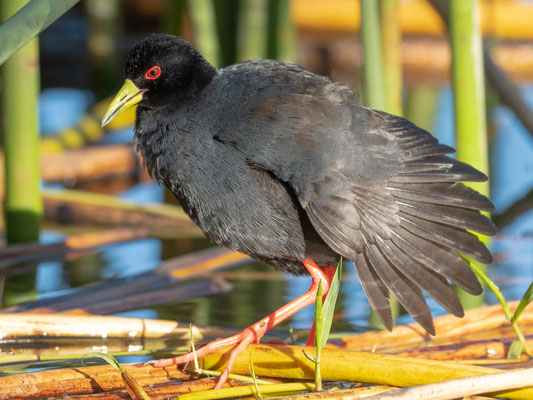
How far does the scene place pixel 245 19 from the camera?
19.4 feet

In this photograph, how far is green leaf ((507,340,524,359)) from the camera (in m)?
3.01

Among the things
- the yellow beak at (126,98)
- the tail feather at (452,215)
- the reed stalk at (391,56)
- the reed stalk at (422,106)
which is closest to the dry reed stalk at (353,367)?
the tail feather at (452,215)

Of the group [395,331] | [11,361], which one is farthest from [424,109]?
[11,361]

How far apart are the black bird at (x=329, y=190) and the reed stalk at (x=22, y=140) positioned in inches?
42.6

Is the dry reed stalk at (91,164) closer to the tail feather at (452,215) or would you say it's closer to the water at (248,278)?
the water at (248,278)

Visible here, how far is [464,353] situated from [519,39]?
18.8 feet

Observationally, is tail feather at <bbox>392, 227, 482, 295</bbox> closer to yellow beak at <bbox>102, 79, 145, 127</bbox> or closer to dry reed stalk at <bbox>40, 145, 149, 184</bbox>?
yellow beak at <bbox>102, 79, 145, 127</bbox>

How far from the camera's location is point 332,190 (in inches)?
117

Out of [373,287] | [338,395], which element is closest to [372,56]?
[373,287]

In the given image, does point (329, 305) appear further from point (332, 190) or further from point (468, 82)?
point (468, 82)

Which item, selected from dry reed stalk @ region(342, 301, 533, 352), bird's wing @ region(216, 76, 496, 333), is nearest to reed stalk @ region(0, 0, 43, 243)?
bird's wing @ region(216, 76, 496, 333)

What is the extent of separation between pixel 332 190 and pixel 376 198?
0.52 ft

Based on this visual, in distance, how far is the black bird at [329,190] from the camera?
2.99 meters

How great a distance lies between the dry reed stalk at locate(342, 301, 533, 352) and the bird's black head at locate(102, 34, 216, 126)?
1112mm
